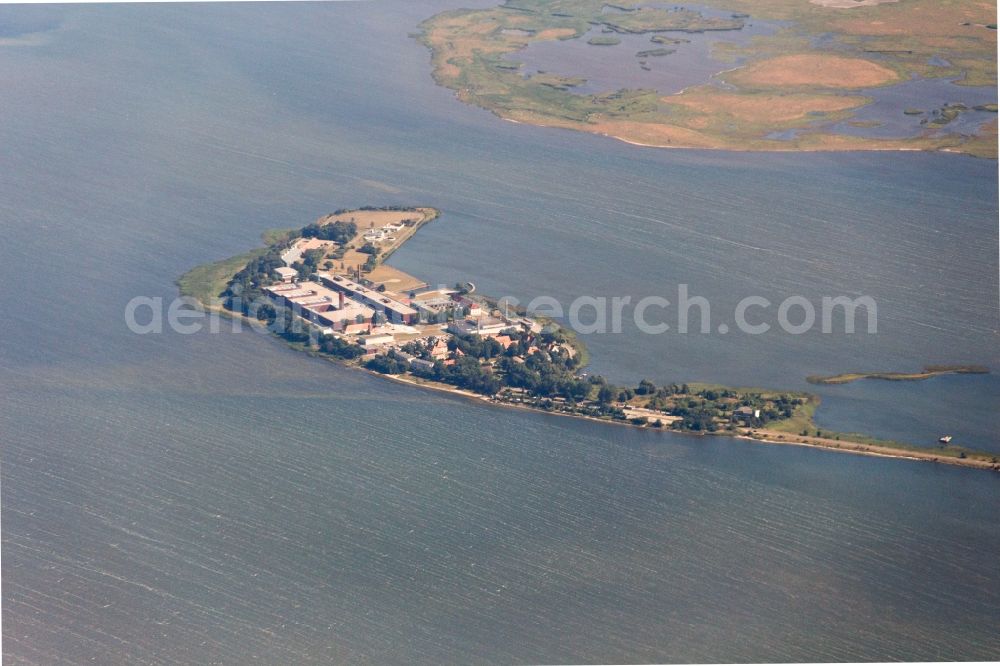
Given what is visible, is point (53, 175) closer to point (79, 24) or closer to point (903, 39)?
point (79, 24)

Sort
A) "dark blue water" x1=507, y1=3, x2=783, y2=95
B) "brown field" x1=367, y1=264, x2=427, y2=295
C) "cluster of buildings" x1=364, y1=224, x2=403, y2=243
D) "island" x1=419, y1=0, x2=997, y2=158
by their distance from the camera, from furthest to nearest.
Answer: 1. "dark blue water" x1=507, y1=3, x2=783, y2=95
2. "island" x1=419, y1=0, x2=997, y2=158
3. "cluster of buildings" x1=364, y1=224, x2=403, y2=243
4. "brown field" x1=367, y1=264, x2=427, y2=295

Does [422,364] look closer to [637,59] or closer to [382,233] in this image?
[382,233]

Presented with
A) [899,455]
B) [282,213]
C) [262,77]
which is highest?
[262,77]

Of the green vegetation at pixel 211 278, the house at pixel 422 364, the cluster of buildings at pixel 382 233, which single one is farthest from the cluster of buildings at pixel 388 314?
the cluster of buildings at pixel 382 233

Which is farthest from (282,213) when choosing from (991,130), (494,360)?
(991,130)

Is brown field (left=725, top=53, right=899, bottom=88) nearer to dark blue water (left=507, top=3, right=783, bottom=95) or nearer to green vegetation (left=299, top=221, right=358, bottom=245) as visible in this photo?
dark blue water (left=507, top=3, right=783, bottom=95)

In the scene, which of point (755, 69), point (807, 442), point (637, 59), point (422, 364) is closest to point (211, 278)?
point (422, 364)

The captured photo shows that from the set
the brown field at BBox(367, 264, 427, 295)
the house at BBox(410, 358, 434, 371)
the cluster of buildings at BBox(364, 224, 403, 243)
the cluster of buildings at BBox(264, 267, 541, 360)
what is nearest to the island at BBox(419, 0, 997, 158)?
the cluster of buildings at BBox(364, 224, 403, 243)
